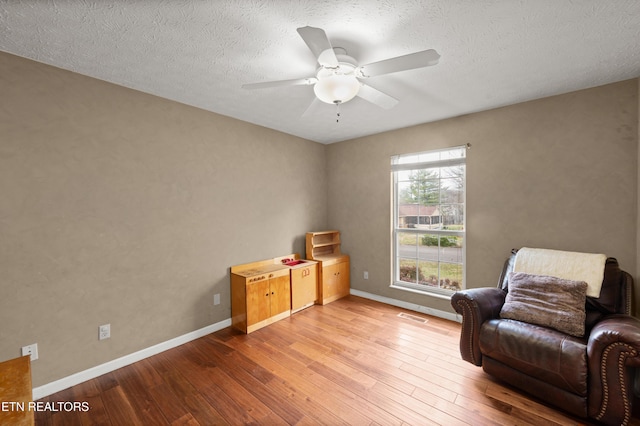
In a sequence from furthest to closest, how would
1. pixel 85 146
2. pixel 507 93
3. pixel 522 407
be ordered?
pixel 507 93 < pixel 85 146 < pixel 522 407

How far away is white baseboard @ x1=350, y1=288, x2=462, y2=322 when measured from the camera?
3.30 metres

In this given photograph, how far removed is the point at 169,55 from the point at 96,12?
45cm

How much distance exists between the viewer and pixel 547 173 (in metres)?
2.66

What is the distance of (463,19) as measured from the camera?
1.54 m

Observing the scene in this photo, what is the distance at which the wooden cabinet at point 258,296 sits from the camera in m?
3.00

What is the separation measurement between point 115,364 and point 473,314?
3.12 meters

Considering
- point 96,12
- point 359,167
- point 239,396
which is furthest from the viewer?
point 359,167

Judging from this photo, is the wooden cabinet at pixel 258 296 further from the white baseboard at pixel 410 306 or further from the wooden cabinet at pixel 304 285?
the white baseboard at pixel 410 306

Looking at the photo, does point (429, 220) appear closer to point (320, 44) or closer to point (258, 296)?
point (258, 296)

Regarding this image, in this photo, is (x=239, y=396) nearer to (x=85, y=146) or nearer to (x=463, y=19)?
(x=85, y=146)

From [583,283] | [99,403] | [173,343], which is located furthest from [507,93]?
[99,403]

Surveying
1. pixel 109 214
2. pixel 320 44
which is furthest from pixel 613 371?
pixel 109 214

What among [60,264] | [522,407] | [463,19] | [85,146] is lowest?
[522,407]

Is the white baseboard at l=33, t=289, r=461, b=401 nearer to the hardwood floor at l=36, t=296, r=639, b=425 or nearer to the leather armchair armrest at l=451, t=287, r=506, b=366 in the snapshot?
the hardwood floor at l=36, t=296, r=639, b=425
